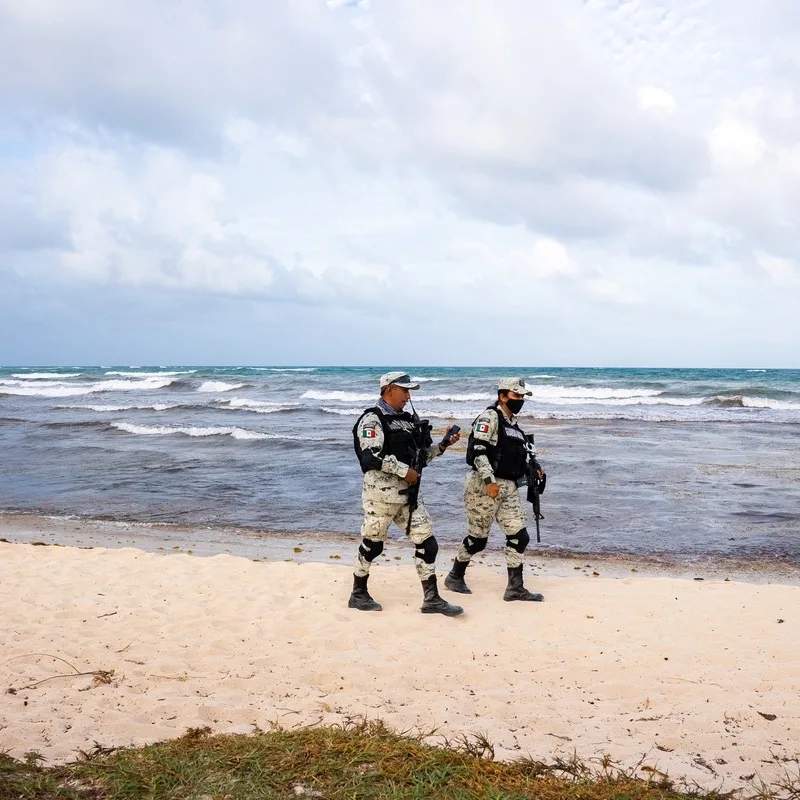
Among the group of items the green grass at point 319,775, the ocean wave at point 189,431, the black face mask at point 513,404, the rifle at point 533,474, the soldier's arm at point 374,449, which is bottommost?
the ocean wave at point 189,431

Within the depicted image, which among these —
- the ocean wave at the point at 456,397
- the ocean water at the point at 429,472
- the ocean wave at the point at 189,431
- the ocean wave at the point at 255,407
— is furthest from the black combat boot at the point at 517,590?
the ocean wave at the point at 456,397

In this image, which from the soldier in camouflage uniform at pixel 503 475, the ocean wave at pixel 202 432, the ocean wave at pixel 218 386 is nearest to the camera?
the soldier in camouflage uniform at pixel 503 475

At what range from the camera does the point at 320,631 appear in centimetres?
563

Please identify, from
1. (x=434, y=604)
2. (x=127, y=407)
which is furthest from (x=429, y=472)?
(x=127, y=407)

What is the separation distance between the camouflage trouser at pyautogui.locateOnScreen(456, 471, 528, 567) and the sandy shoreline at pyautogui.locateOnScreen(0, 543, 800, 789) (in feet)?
2.05

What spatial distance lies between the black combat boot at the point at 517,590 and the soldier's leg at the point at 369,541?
1309mm

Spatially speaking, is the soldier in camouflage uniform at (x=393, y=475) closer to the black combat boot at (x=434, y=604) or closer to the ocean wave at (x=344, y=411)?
the black combat boot at (x=434, y=604)

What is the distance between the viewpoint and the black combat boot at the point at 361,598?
620 centimetres

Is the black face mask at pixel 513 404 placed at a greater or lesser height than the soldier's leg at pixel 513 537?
greater

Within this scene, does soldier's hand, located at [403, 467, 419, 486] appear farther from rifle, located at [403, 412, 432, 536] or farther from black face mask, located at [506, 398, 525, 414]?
black face mask, located at [506, 398, 525, 414]

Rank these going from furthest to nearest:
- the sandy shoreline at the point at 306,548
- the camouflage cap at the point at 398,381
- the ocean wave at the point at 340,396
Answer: the ocean wave at the point at 340,396 < the sandy shoreline at the point at 306,548 < the camouflage cap at the point at 398,381

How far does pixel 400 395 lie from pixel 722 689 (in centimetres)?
330

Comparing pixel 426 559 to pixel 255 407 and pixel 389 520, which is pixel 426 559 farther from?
pixel 255 407

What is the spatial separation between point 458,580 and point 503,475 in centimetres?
123
